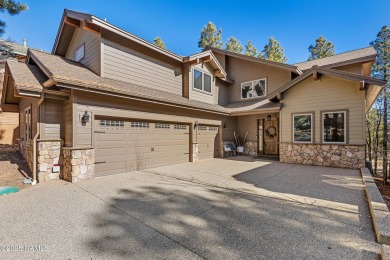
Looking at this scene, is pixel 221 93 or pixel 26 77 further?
pixel 221 93

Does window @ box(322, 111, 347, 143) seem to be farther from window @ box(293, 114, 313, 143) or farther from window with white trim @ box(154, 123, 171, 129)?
window with white trim @ box(154, 123, 171, 129)

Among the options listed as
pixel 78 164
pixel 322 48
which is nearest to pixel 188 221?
pixel 78 164

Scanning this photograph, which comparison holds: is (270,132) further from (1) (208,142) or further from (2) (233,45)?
(2) (233,45)

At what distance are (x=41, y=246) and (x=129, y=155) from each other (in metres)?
4.58

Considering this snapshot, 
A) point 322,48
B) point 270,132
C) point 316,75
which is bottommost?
point 270,132

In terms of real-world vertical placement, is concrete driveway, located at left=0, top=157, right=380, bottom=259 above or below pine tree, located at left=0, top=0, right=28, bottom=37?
below

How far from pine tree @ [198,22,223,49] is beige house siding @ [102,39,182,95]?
17166 millimetres

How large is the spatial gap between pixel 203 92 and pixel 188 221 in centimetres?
905

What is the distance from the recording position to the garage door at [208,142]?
1020cm

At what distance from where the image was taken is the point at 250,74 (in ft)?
41.7

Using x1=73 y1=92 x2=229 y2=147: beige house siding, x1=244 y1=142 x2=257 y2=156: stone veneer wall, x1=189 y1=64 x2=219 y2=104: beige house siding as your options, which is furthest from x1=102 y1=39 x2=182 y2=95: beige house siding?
x1=244 y1=142 x2=257 y2=156: stone veneer wall

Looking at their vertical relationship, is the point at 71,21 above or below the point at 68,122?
above

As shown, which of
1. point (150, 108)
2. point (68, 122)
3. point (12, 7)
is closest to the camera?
point (68, 122)

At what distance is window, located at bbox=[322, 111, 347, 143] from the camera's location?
7945 mm
